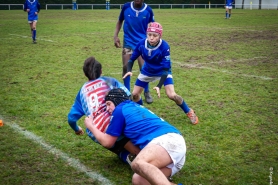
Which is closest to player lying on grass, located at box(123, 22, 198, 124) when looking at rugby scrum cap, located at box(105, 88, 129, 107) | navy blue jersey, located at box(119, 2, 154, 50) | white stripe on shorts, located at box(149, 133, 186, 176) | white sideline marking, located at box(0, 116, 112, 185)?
navy blue jersey, located at box(119, 2, 154, 50)

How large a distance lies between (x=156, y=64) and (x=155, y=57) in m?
0.18

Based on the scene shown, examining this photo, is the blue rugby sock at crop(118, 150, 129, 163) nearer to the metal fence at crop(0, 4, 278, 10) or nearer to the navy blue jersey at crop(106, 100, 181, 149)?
the navy blue jersey at crop(106, 100, 181, 149)

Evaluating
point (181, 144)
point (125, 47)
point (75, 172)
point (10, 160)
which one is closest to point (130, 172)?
point (75, 172)

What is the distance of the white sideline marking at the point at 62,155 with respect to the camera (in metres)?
4.62

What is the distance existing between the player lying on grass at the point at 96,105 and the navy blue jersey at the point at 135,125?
360 millimetres

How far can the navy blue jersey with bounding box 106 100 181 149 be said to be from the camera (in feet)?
13.4

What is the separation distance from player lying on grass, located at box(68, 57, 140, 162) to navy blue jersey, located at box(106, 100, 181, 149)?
0.36 metres

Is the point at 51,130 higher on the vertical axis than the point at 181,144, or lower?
lower

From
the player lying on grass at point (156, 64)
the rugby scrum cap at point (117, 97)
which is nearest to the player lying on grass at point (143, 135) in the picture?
the rugby scrum cap at point (117, 97)

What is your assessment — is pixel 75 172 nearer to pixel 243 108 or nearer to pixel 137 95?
pixel 137 95

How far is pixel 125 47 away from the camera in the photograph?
8297 mm

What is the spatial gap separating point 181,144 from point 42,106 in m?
4.09

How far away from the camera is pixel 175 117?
22.8 ft

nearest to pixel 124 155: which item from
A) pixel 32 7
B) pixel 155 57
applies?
pixel 155 57
